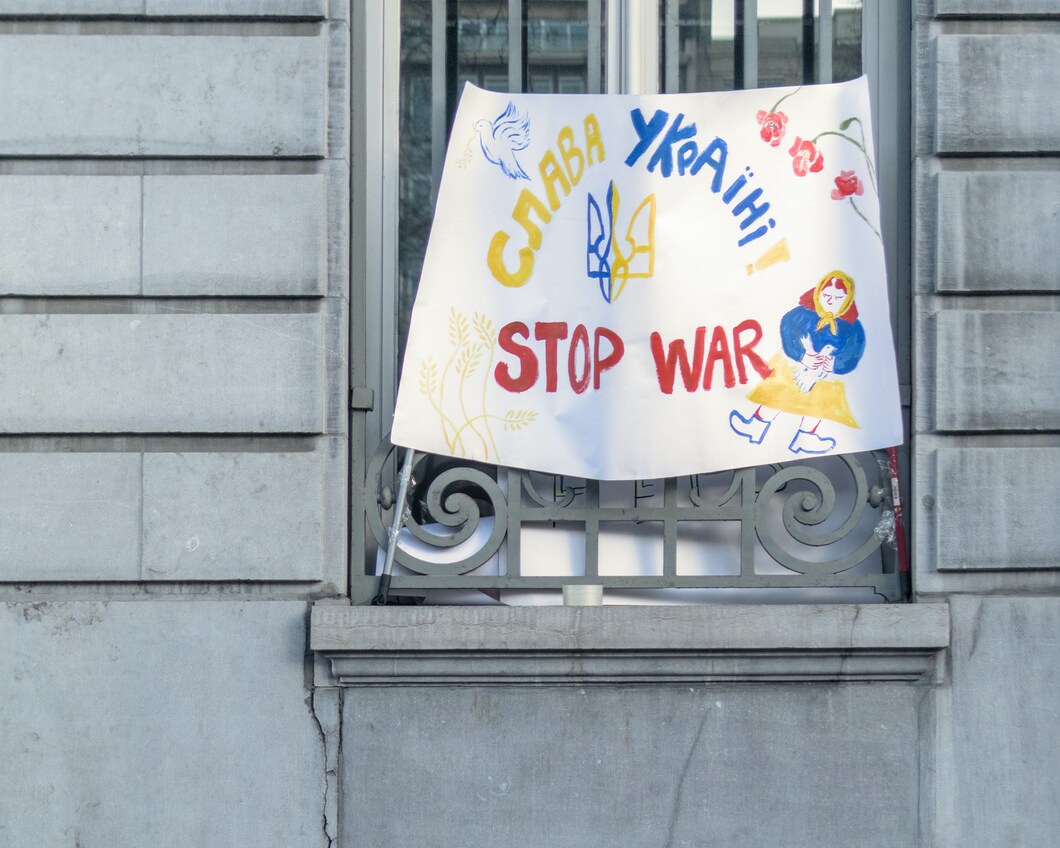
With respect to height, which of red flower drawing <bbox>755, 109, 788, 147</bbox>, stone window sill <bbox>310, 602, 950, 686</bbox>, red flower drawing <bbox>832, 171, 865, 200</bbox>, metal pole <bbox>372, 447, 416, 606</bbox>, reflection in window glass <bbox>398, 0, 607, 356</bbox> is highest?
reflection in window glass <bbox>398, 0, 607, 356</bbox>

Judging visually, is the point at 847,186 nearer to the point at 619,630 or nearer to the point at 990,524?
the point at 990,524

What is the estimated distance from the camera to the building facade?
498cm

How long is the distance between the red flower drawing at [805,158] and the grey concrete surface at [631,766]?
229 centimetres

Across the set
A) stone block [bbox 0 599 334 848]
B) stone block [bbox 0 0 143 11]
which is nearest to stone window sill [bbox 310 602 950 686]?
stone block [bbox 0 599 334 848]

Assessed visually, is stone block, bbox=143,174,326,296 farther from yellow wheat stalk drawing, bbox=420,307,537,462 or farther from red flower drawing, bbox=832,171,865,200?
red flower drawing, bbox=832,171,865,200

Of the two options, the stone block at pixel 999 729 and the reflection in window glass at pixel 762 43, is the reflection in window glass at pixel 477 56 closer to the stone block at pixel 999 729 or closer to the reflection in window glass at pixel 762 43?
the reflection in window glass at pixel 762 43

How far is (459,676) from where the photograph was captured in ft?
16.4

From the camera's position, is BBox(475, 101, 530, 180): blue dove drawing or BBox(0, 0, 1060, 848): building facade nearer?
BBox(0, 0, 1060, 848): building facade

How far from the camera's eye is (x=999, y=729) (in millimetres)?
5027

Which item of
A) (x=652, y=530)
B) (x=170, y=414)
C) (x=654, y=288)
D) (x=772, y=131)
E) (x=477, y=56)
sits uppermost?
(x=477, y=56)

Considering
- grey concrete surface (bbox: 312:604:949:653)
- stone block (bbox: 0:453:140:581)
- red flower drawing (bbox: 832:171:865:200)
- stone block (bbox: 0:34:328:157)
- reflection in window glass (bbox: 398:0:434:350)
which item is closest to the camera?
grey concrete surface (bbox: 312:604:949:653)

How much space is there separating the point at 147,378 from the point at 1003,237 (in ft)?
12.5

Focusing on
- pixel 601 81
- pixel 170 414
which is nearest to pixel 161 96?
pixel 170 414

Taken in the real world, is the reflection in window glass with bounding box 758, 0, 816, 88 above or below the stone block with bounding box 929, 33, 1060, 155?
above
